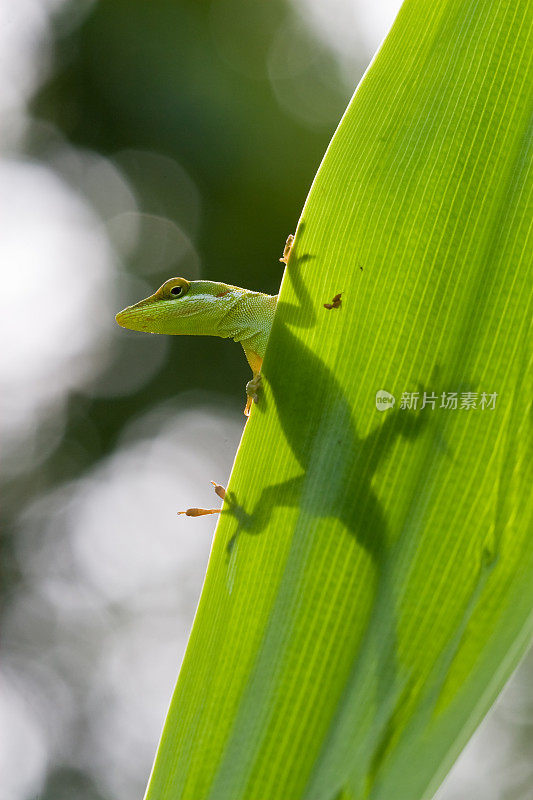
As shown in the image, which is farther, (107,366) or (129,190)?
(107,366)

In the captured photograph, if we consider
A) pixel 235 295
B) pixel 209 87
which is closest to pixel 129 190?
pixel 209 87

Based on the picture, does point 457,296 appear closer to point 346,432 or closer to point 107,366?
point 346,432
